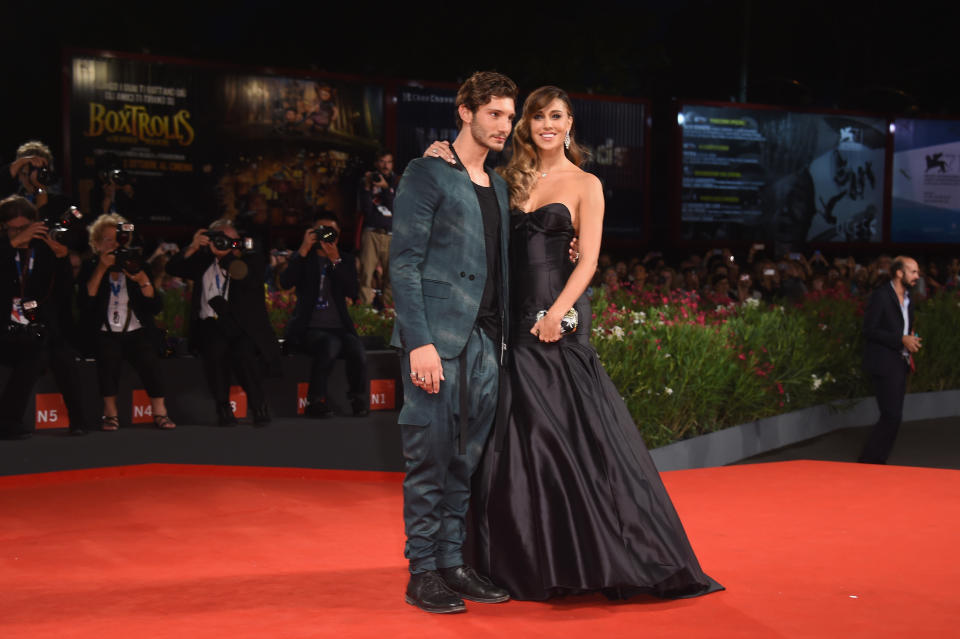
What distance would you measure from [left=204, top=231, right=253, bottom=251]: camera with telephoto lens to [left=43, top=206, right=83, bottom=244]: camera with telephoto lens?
0.88 m

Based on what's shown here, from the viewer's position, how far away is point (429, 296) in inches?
164

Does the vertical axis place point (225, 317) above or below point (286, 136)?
below

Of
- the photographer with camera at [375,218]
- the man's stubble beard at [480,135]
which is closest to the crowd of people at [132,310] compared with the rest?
the photographer with camera at [375,218]

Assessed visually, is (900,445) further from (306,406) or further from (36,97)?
(36,97)

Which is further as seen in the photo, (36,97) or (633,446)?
(36,97)

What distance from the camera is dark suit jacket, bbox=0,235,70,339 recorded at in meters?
7.50

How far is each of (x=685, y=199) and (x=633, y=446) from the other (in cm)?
1633

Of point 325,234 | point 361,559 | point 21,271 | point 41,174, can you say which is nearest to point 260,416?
point 325,234

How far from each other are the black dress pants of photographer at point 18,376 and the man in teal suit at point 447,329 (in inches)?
158

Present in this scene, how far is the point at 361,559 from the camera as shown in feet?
17.0

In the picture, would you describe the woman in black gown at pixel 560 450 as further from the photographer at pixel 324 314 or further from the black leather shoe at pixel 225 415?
the photographer at pixel 324 314

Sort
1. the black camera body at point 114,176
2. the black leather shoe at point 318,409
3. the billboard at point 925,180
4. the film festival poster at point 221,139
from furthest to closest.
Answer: the billboard at point 925,180 < the film festival poster at point 221,139 < the black camera body at point 114,176 < the black leather shoe at point 318,409

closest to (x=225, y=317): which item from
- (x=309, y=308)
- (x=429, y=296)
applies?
(x=309, y=308)

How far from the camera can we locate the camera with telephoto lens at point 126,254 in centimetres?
782
